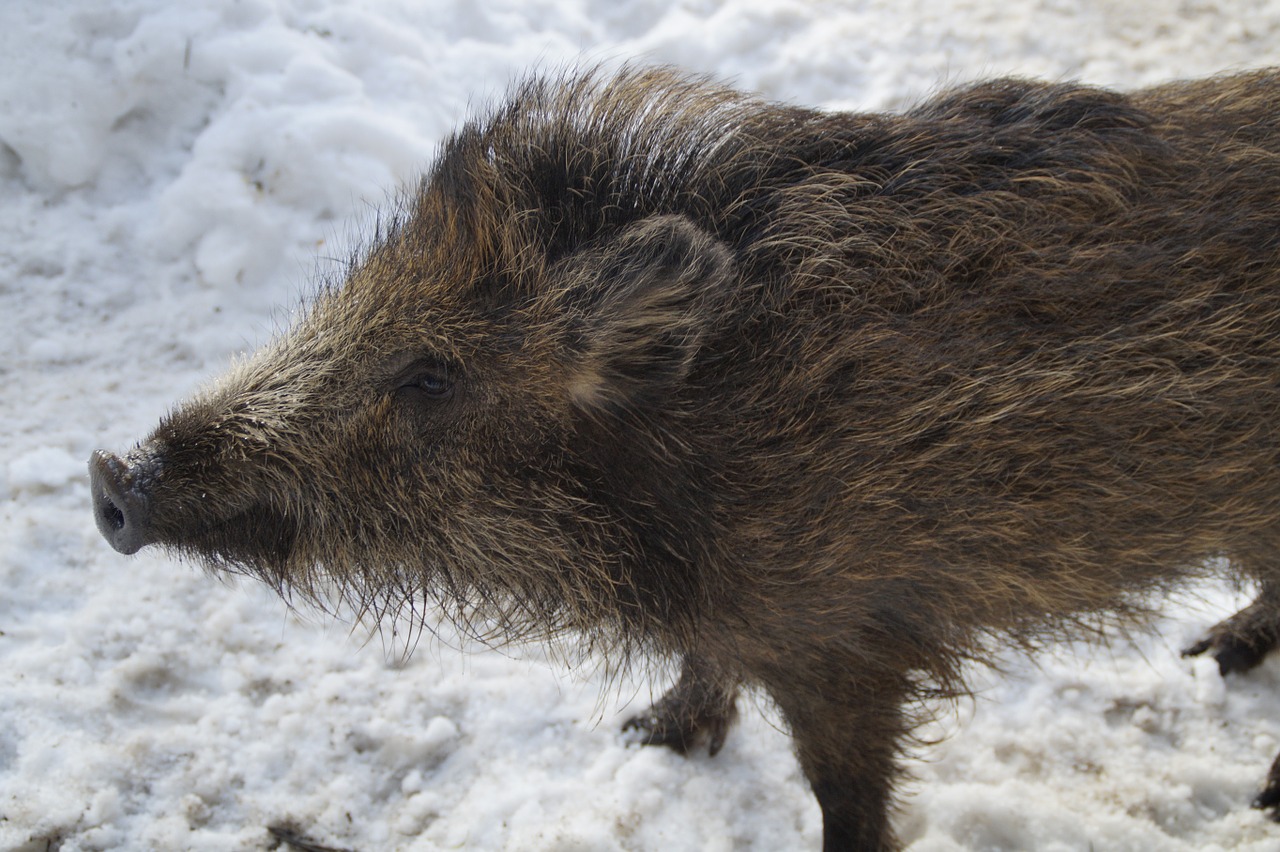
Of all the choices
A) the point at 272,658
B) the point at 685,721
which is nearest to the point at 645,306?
the point at 685,721

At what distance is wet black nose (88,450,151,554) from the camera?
2.44 metres

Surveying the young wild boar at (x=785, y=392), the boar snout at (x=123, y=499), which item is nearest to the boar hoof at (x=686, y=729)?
the young wild boar at (x=785, y=392)

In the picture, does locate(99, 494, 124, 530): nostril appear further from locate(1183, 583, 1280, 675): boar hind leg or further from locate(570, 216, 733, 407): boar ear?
locate(1183, 583, 1280, 675): boar hind leg

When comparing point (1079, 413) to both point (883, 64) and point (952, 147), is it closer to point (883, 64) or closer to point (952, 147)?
point (952, 147)

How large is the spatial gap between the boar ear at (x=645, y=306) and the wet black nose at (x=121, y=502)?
3.63 ft

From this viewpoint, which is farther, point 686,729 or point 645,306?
point 686,729

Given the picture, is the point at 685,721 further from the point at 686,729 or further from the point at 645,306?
the point at 645,306

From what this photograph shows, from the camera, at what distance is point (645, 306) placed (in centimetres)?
242

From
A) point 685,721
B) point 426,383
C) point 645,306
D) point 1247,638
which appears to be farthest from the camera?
point 1247,638

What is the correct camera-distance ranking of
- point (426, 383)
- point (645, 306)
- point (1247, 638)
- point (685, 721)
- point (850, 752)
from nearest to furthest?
point (645, 306) → point (426, 383) → point (850, 752) → point (685, 721) → point (1247, 638)

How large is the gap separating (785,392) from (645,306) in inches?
16.2

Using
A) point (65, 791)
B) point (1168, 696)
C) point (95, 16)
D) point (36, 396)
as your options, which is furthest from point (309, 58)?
point (1168, 696)

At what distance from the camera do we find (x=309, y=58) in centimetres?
520

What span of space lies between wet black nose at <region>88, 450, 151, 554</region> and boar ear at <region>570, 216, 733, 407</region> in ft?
3.63
